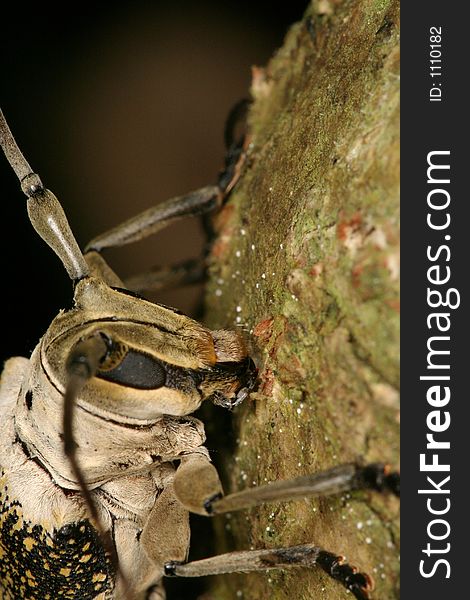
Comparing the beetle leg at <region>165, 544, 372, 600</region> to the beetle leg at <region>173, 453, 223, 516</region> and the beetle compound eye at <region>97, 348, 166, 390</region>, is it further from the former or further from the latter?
the beetle compound eye at <region>97, 348, 166, 390</region>

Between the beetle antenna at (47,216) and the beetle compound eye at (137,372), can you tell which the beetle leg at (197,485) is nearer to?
the beetle compound eye at (137,372)

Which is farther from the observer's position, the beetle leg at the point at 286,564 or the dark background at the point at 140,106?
the dark background at the point at 140,106

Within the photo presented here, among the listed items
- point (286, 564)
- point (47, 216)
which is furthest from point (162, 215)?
point (286, 564)

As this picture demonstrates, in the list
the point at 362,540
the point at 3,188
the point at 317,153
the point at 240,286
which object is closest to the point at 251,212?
the point at 240,286

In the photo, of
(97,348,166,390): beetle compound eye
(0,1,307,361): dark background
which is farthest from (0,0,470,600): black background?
(97,348,166,390): beetle compound eye

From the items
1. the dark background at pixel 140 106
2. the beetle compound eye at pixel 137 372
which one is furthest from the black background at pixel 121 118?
the beetle compound eye at pixel 137 372

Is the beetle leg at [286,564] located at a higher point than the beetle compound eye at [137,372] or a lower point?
lower

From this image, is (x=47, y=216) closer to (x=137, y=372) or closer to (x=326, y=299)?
→ (x=137, y=372)

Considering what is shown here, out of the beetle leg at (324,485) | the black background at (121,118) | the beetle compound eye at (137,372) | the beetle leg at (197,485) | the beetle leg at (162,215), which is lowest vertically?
the beetle leg at (324,485)
